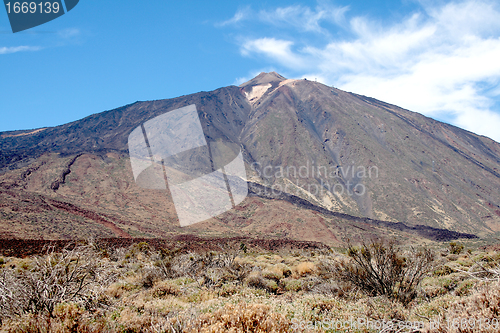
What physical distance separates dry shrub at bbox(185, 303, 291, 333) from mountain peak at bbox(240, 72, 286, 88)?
178263 millimetres

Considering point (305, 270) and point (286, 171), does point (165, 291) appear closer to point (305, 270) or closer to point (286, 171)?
point (305, 270)

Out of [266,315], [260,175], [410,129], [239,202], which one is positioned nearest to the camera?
[266,315]

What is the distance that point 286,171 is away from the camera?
3666 inches

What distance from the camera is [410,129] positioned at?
116 m

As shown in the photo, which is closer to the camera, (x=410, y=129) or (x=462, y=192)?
(x=462, y=192)

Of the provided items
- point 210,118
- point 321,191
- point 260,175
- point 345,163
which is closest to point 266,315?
point 321,191

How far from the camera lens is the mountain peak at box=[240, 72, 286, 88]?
580 ft

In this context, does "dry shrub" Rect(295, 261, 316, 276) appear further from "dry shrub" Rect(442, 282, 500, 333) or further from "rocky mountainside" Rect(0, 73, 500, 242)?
"rocky mountainside" Rect(0, 73, 500, 242)

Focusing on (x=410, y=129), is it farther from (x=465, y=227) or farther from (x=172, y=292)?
(x=172, y=292)

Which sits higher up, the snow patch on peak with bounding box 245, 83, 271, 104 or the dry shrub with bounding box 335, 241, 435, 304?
the snow patch on peak with bounding box 245, 83, 271, 104

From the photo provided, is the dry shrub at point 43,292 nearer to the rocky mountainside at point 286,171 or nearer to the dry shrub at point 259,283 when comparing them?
the dry shrub at point 259,283

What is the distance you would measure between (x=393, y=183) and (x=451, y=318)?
3495 inches

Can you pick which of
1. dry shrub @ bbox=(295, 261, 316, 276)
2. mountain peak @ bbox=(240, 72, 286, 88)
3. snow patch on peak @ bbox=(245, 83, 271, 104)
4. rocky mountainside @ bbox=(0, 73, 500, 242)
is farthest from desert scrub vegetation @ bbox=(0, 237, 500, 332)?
mountain peak @ bbox=(240, 72, 286, 88)

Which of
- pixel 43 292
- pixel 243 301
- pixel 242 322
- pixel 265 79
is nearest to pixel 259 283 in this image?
pixel 243 301
